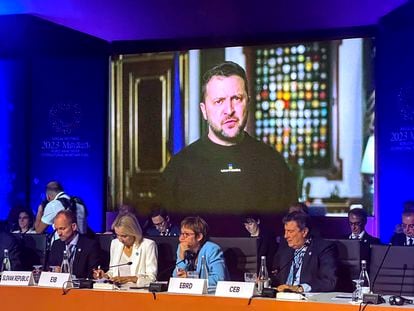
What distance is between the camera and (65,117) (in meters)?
7.88

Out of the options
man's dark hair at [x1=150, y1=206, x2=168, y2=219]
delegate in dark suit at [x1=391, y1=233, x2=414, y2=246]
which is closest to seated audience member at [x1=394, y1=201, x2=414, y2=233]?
delegate in dark suit at [x1=391, y1=233, x2=414, y2=246]

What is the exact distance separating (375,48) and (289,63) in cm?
76

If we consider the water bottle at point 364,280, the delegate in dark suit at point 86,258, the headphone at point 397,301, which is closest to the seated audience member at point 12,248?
the delegate in dark suit at point 86,258

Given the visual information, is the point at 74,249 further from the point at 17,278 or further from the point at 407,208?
the point at 407,208

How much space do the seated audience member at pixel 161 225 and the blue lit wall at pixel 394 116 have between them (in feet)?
6.02

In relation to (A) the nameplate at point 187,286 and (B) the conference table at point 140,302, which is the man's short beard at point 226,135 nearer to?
(B) the conference table at point 140,302

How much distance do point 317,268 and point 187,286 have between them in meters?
0.88

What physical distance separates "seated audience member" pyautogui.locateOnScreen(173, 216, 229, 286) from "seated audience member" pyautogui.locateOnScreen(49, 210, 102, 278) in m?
0.61

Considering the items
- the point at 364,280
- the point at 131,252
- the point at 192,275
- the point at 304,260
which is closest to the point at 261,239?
the point at 304,260

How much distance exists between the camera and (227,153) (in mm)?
7254

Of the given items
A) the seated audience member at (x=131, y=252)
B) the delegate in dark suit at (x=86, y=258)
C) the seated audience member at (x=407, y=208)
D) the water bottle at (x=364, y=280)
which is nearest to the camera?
the water bottle at (x=364, y=280)

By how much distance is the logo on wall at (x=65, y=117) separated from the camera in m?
7.84

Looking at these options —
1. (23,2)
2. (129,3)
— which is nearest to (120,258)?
(129,3)

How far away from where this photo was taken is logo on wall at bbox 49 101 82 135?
7.84 meters
